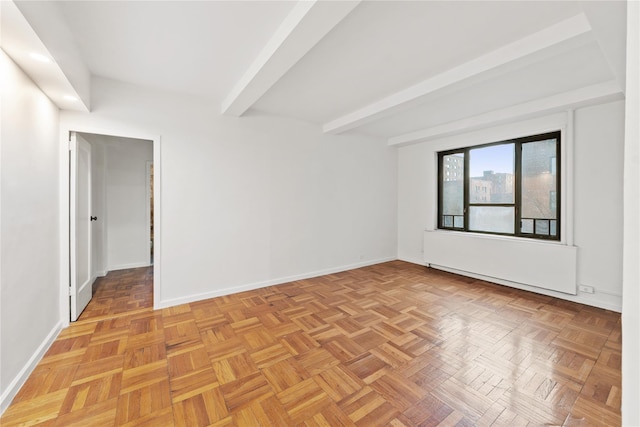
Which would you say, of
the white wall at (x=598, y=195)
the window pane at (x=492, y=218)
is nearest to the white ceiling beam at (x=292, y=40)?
the white wall at (x=598, y=195)

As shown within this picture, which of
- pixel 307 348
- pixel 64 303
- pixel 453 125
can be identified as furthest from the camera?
pixel 453 125

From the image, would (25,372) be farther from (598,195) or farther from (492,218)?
(598,195)

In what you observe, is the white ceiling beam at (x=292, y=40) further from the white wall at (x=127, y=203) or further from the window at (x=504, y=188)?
the window at (x=504, y=188)

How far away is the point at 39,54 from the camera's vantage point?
6.08 ft

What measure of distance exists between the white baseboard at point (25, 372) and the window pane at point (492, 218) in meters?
5.66

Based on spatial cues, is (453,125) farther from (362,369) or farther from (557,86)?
(362,369)

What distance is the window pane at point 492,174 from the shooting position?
4.36 m

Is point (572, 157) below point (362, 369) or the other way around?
the other way around

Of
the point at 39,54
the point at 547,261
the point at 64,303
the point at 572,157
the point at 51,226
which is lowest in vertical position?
the point at 64,303

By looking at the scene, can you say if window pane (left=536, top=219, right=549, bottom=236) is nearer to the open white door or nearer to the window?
the window

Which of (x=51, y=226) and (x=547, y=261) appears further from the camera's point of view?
(x=547, y=261)

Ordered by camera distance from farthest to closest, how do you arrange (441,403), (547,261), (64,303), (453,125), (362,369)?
1. (453,125)
2. (547,261)
3. (64,303)
4. (362,369)
5. (441,403)

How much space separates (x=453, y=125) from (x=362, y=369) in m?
3.84

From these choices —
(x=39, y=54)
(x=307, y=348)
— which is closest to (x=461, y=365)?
(x=307, y=348)
